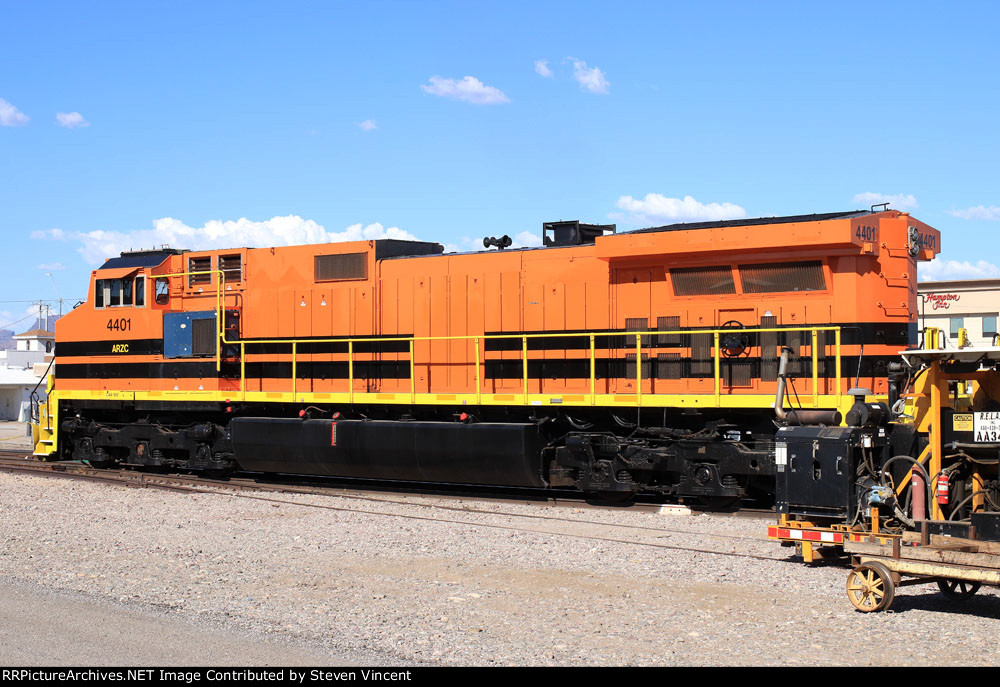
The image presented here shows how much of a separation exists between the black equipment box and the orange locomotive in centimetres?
80

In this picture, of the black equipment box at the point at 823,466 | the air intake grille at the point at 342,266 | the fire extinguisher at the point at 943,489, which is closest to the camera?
the fire extinguisher at the point at 943,489

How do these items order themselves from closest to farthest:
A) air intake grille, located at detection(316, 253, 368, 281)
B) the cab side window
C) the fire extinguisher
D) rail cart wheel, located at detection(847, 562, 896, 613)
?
rail cart wheel, located at detection(847, 562, 896, 613)
the fire extinguisher
air intake grille, located at detection(316, 253, 368, 281)
the cab side window

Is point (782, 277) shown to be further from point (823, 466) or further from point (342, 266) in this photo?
point (342, 266)

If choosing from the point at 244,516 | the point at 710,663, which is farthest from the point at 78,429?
the point at 710,663

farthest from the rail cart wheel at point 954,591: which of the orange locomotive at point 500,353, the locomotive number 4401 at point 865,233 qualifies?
the locomotive number 4401 at point 865,233

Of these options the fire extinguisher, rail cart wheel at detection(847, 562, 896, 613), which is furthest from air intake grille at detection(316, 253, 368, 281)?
rail cart wheel at detection(847, 562, 896, 613)

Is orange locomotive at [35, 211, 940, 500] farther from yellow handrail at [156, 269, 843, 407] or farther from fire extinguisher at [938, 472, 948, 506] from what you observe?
fire extinguisher at [938, 472, 948, 506]

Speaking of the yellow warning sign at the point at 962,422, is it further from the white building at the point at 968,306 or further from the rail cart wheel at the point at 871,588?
the white building at the point at 968,306

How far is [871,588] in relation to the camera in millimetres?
7434

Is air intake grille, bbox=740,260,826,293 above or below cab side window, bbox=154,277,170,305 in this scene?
below

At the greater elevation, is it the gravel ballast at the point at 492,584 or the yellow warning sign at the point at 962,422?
the yellow warning sign at the point at 962,422

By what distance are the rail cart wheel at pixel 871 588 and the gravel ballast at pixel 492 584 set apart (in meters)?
0.13

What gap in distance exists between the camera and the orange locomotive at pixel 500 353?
1227cm

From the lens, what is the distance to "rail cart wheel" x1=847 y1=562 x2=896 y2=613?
7367mm
